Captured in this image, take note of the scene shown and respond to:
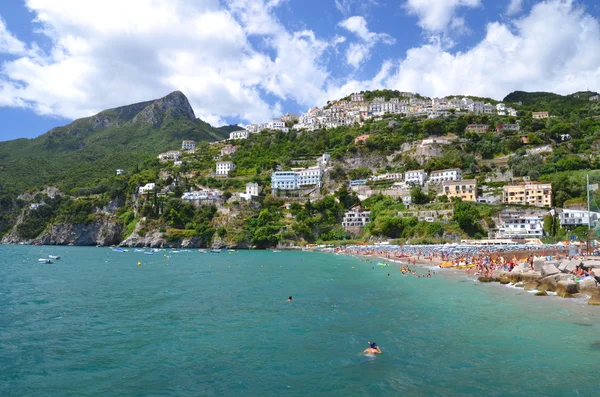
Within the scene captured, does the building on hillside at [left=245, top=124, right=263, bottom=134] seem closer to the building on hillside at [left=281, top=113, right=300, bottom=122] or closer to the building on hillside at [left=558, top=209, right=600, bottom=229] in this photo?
the building on hillside at [left=281, top=113, right=300, bottom=122]

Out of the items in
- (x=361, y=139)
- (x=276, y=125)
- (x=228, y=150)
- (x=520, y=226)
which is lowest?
(x=520, y=226)

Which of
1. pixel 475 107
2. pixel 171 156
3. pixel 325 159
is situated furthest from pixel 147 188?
pixel 475 107

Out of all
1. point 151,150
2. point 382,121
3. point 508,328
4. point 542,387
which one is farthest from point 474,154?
point 151,150

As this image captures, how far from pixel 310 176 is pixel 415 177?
918 inches

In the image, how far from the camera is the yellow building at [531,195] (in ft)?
208

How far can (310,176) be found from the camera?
9219 centimetres

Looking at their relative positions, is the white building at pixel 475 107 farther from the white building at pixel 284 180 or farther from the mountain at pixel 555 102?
the white building at pixel 284 180

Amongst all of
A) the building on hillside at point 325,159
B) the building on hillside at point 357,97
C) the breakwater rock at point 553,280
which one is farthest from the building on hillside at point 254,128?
the breakwater rock at point 553,280

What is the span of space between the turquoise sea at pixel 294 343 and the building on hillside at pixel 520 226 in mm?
36753

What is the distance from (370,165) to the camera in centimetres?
9225

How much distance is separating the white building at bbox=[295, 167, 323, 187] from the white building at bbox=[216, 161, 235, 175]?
60.0 ft

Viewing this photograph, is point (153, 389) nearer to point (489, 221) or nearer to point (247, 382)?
point (247, 382)

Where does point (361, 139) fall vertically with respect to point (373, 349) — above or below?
above

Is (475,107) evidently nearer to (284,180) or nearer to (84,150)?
(284,180)
